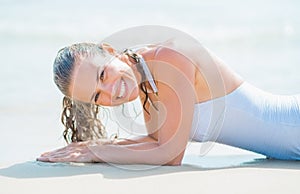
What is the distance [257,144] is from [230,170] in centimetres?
48

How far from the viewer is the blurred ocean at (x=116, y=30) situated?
6.69m

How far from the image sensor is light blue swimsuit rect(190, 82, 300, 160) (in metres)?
3.42

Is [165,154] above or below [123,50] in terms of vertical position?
below

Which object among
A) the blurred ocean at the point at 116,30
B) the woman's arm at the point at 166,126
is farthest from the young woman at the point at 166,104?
the blurred ocean at the point at 116,30

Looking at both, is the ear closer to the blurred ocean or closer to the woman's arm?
the woman's arm

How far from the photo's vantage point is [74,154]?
10.9ft

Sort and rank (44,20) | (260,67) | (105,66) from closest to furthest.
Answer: (105,66), (260,67), (44,20)

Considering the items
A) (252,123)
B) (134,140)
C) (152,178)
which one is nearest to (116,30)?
(134,140)

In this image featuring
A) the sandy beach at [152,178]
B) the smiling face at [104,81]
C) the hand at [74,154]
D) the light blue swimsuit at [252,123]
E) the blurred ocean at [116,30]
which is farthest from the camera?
the blurred ocean at [116,30]

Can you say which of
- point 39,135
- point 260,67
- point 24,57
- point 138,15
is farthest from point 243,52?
point 39,135

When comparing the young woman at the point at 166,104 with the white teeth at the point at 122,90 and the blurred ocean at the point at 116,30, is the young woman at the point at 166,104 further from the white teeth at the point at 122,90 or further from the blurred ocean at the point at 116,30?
the blurred ocean at the point at 116,30

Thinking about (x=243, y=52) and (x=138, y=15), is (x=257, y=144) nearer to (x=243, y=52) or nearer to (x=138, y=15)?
(x=243, y=52)

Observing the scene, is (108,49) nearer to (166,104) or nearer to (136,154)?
(166,104)

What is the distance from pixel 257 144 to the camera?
3.56 m
